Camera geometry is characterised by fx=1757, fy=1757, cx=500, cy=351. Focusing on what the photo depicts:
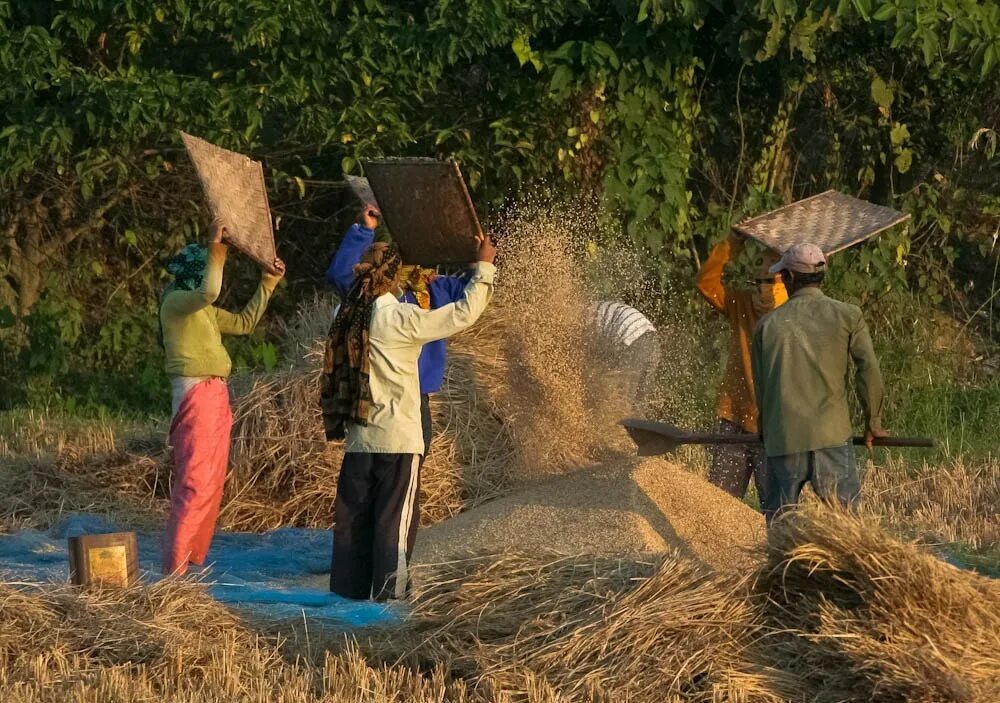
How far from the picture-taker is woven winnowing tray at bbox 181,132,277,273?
6629 mm

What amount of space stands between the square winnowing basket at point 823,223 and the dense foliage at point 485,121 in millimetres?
1815

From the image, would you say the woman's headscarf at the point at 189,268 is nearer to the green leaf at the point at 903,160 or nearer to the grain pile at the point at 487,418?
the grain pile at the point at 487,418

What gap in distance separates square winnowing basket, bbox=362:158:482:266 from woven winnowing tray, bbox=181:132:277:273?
0.56 metres

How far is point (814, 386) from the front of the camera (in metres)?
6.19

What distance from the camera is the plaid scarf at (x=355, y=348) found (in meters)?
6.36

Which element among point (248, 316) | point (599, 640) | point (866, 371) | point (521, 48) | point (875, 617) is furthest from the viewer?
point (521, 48)

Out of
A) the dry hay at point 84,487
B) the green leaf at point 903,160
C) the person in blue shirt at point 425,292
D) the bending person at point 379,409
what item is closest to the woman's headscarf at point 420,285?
the person in blue shirt at point 425,292

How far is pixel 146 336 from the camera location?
12609 millimetres

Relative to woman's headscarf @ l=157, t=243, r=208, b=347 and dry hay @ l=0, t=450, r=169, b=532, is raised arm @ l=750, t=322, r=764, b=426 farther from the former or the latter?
dry hay @ l=0, t=450, r=169, b=532

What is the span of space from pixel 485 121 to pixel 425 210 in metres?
4.69

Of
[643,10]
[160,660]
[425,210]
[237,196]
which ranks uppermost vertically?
[643,10]

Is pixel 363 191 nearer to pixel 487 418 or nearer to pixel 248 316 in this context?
pixel 248 316

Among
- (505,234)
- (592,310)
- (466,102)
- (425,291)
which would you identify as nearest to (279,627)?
(425,291)

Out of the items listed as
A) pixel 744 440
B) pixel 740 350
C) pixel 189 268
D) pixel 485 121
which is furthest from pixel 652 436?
pixel 485 121
